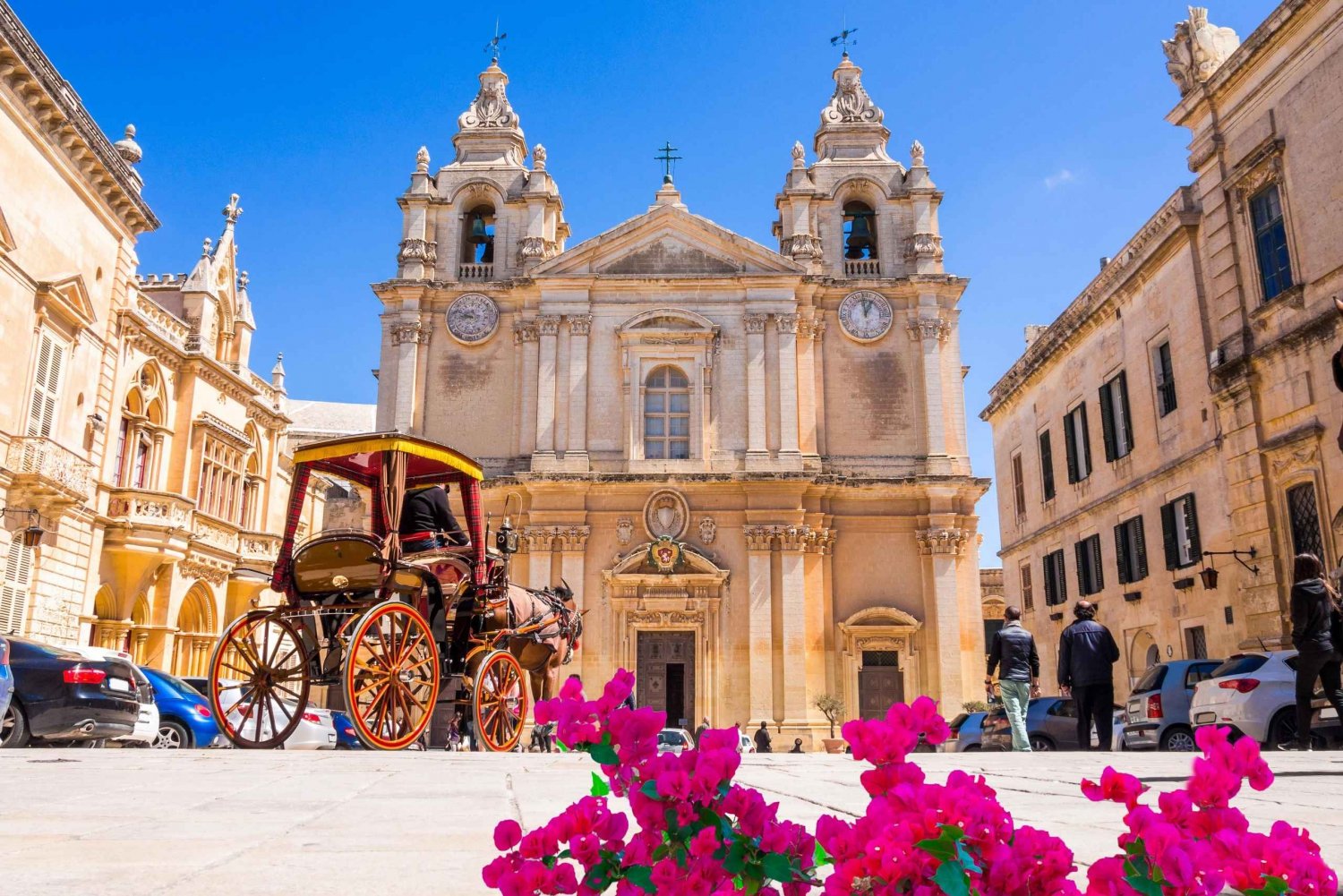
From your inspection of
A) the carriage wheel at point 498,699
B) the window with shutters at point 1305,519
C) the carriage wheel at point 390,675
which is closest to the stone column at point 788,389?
the window with shutters at point 1305,519

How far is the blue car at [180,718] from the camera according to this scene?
14.1m

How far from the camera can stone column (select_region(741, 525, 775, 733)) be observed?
25156 millimetres

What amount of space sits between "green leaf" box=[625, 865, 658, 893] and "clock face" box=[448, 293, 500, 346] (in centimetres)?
2750

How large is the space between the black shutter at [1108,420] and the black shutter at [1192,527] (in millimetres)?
4079

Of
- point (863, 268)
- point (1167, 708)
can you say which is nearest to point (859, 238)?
point (863, 268)

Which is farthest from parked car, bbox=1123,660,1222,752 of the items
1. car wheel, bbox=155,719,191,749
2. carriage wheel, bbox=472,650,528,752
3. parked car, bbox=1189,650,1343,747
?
car wheel, bbox=155,719,191,749

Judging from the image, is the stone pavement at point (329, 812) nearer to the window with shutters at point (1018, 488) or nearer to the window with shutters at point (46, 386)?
the window with shutters at point (46, 386)

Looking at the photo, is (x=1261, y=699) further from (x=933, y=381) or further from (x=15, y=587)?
(x=15, y=587)

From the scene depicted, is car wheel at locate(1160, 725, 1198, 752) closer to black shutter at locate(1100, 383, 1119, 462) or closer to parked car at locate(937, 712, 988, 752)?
parked car at locate(937, 712, 988, 752)

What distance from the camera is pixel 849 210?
30328 mm

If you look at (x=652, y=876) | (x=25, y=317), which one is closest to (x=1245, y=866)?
(x=652, y=876)

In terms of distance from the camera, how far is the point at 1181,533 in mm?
21484

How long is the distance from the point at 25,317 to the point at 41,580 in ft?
15.3

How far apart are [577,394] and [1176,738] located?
17643 mm
